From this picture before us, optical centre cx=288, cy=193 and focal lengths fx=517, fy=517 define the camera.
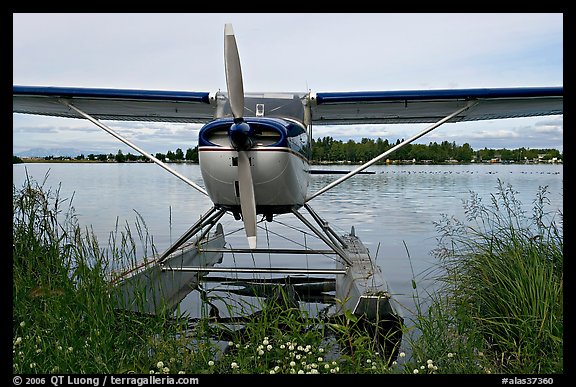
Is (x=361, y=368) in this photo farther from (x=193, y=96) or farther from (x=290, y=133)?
(x=193, y=96)

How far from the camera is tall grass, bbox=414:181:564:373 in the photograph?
3076 millimetres

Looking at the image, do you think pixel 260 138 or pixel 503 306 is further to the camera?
pixel 260 138

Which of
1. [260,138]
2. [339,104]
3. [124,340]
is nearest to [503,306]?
[124,340]

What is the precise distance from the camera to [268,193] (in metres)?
5.49

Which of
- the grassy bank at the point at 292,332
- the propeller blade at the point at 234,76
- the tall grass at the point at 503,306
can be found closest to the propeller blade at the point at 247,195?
the propeller blade at the point at 234,76

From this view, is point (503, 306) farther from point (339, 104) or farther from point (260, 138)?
point (339, 104)

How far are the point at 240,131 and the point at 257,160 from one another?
0.42m

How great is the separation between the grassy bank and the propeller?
4.67 ft

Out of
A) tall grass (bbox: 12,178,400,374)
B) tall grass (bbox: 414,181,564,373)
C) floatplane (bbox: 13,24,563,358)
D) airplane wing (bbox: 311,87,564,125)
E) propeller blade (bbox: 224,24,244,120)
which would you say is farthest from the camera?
airplane wing (bbox: 311,87,564,125)

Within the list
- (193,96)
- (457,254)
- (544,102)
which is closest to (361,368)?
(457,254)

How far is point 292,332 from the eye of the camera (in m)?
3.17

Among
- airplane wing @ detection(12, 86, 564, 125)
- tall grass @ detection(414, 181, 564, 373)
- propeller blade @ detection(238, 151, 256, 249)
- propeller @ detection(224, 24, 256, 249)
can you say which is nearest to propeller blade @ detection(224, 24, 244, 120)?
propeller @ detection(224, 24, 256, 249)

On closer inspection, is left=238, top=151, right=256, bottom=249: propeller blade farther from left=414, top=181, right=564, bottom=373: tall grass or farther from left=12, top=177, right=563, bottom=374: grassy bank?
left=414, top=181, right=564, bottom=373: tall grass
